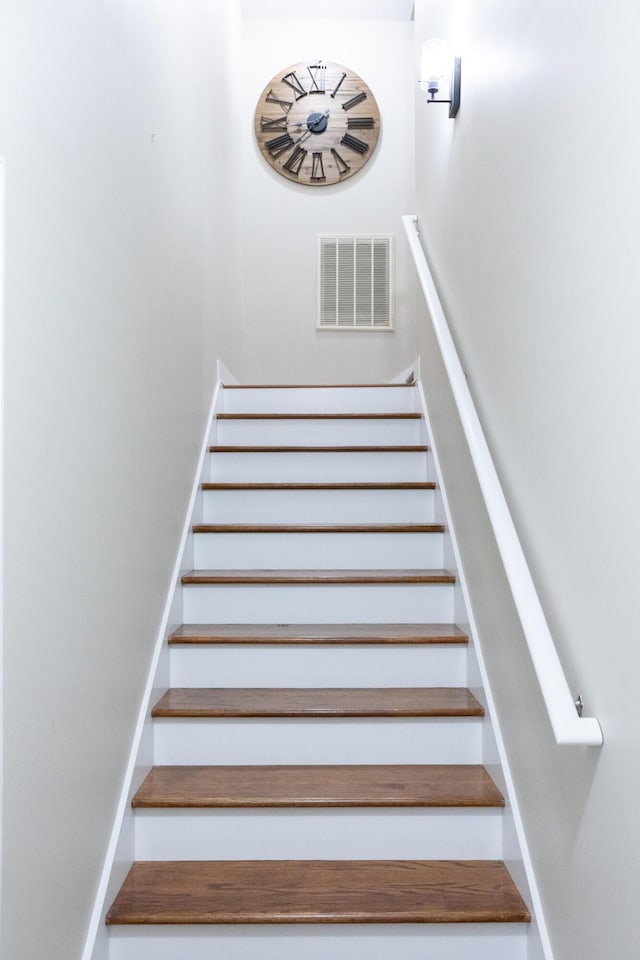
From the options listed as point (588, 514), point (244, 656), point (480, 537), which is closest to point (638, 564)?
point (588, 514)

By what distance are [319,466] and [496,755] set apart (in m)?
1.61

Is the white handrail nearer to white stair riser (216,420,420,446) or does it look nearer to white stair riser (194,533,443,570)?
white stair riser (194,533,443,570)

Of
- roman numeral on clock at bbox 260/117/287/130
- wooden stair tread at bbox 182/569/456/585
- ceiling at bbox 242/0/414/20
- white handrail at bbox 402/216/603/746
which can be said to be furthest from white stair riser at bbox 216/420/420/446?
ceiling at bbox 242/0/414/20

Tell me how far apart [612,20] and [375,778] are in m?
1.76

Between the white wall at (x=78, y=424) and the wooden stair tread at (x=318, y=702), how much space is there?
201 millimetres

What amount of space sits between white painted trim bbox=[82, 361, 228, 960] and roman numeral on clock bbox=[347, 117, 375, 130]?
2.94 metres

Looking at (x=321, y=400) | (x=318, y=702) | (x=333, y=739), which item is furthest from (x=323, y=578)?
(x=321, y=400)

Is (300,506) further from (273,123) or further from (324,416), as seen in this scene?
(273,123)

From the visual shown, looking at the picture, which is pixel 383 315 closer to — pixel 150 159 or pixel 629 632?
pixel 150 159

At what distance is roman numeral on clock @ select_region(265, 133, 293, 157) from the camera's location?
5.11 m

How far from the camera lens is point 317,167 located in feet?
16.8

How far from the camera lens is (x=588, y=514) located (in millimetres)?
1353

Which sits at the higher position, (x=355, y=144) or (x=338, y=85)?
(x=338, y=85)

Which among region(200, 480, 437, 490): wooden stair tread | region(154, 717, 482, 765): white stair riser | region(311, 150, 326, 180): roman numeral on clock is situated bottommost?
region(154, 717, 482, 765): white stair riser
